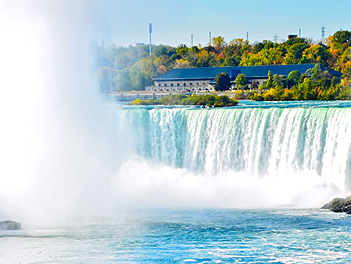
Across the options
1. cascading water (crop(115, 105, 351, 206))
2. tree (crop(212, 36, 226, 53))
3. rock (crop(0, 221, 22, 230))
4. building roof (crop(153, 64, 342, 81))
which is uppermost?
tree (crop(212, 36, 226, 53))

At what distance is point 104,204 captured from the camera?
77.0 feet

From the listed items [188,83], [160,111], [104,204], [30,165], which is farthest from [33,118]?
[188,83]

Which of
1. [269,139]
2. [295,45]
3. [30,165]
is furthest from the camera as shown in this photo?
[295,45]

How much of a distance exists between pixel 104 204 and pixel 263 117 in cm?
767

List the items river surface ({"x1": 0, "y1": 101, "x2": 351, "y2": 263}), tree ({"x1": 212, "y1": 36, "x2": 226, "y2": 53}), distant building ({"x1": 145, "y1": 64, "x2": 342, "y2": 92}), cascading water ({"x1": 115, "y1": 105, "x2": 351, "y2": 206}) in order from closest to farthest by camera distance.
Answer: river surface ({"x1": 0, "y1": 101, "x2": 351, "y2": 263}) < cascading water ({"x1": 115, "y1": 105, "x2": 351, "y2": 206}) < distant building ({"x1": 145, "y1": 64, "x2": 342, "y2": 92}) < tree ({"x1": 212, "y1": 36, "x2": 226, "y2": 53})

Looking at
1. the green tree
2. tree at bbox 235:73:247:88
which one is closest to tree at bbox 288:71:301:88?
tree at bbox 235:73:247:88

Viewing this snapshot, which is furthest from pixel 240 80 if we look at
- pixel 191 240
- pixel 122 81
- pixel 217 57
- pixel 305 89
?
pixel 191 240

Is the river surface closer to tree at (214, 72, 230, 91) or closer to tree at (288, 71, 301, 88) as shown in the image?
tree at (288, 71, 301, 88)

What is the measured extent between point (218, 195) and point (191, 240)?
7900 mm

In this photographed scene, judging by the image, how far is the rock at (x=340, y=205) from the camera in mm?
20422

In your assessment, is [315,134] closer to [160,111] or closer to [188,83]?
[160,111]

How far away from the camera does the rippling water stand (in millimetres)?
15461

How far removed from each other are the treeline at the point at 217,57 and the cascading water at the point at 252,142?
35.5m

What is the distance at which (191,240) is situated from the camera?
17203mm
